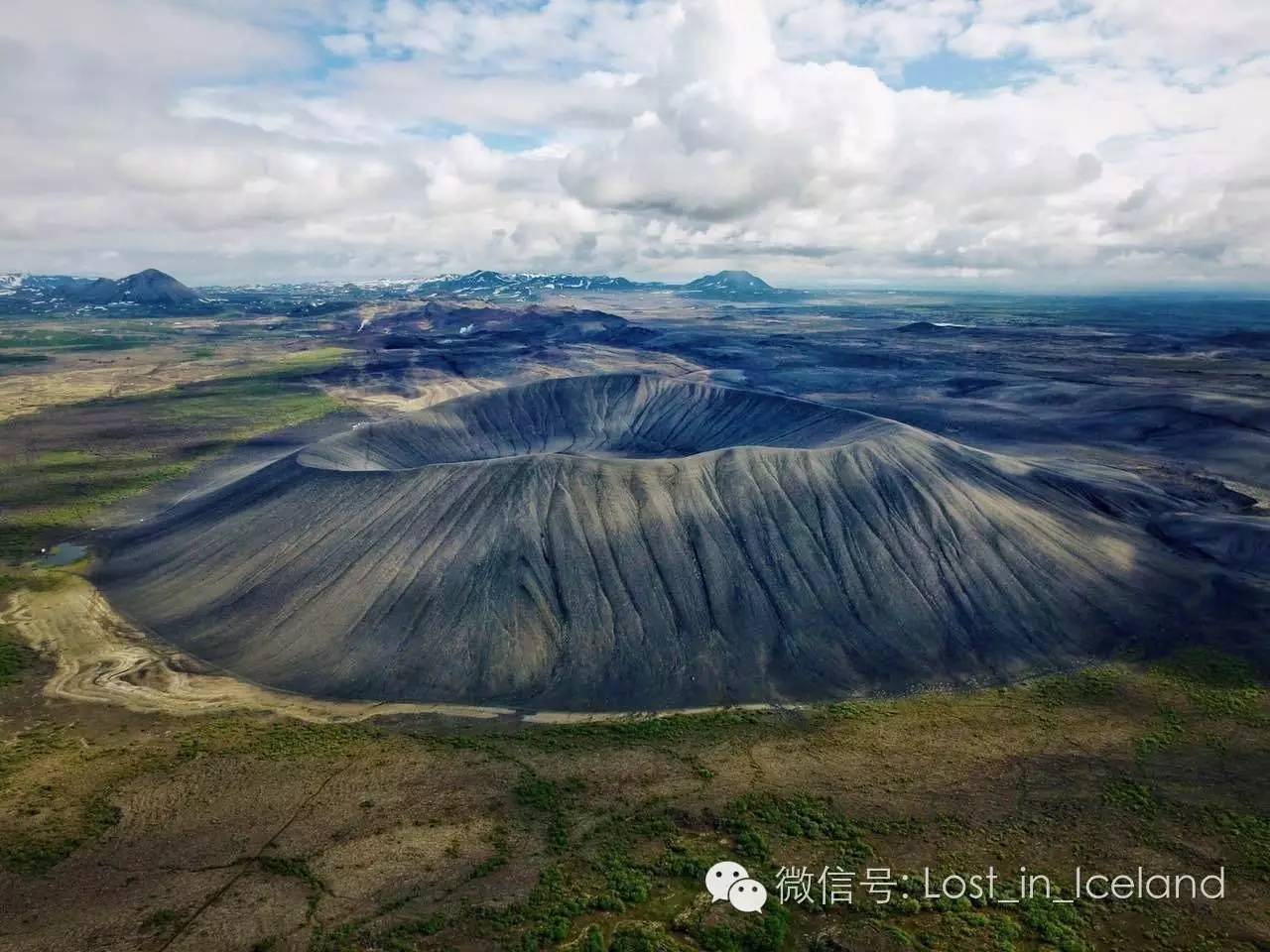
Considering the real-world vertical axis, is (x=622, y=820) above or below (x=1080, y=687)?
above

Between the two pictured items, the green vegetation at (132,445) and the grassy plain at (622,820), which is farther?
the green vegetation at (132,445)

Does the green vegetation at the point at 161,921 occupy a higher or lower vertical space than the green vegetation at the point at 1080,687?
higher

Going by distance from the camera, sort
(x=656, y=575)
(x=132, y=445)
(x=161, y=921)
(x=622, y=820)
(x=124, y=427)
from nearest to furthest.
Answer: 1. (x=161, y=921)
2. (x=622, y=820)
3. (x=656, y=575)
4. (x=132, y=445)
5. (x=124, y=427)

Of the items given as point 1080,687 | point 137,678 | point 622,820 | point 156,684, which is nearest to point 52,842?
point 156,684

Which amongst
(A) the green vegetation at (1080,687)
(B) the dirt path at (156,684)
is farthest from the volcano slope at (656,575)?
Result: (A) the green vegetation at (1080,687)

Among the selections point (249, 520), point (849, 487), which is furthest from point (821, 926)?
point (249, 520)

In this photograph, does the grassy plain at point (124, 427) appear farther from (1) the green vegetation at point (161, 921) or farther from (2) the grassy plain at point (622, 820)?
(1) the green vegetation at point (161, 921)

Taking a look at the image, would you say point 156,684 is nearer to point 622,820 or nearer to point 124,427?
point 622,820

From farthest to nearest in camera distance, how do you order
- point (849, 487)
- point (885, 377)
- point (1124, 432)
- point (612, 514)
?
1. point (885, 377)
2. point (1124, 432)
3. point (849, 487)
4. point (612, 514)

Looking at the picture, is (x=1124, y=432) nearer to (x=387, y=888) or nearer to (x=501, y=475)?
(x=501, y=475)
